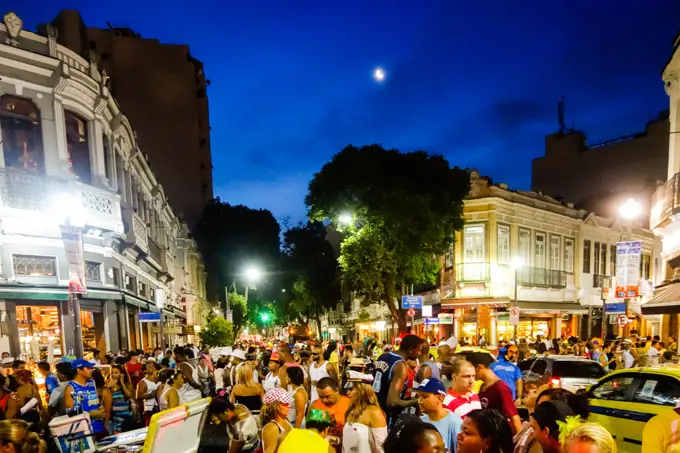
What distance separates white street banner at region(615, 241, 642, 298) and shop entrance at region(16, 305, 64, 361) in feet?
59.0

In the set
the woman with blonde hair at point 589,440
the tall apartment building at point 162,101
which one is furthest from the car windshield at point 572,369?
the tall apartment building at point 162,101

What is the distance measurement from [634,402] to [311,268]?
38.9 m

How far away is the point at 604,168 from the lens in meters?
31.0

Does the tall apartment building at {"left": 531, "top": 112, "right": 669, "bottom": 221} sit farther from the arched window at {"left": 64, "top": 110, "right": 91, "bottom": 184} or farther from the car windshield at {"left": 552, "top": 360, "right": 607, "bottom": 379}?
the arched window at {"left": 64, "top": 110, "right": 91, "bottom": 184}

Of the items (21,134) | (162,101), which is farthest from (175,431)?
(162,101)

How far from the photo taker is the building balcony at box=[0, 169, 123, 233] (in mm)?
11828

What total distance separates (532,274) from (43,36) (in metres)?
25.4

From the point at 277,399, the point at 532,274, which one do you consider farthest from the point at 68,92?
the point at 532,274

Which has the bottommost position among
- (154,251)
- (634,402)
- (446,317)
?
(446,317)

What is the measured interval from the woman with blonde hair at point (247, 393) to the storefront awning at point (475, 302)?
1931cm

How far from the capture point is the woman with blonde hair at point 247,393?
22.0ft

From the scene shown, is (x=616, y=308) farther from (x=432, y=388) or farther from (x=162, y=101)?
(x=162, y=101)

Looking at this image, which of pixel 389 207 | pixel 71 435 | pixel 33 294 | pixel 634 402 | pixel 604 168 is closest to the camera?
pixel 71 435

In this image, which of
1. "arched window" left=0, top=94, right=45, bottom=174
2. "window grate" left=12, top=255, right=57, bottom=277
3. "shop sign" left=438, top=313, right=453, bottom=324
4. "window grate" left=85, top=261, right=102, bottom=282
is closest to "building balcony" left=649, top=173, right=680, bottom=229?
"shop sign" left=438, top=313, right=453, bottom=324
